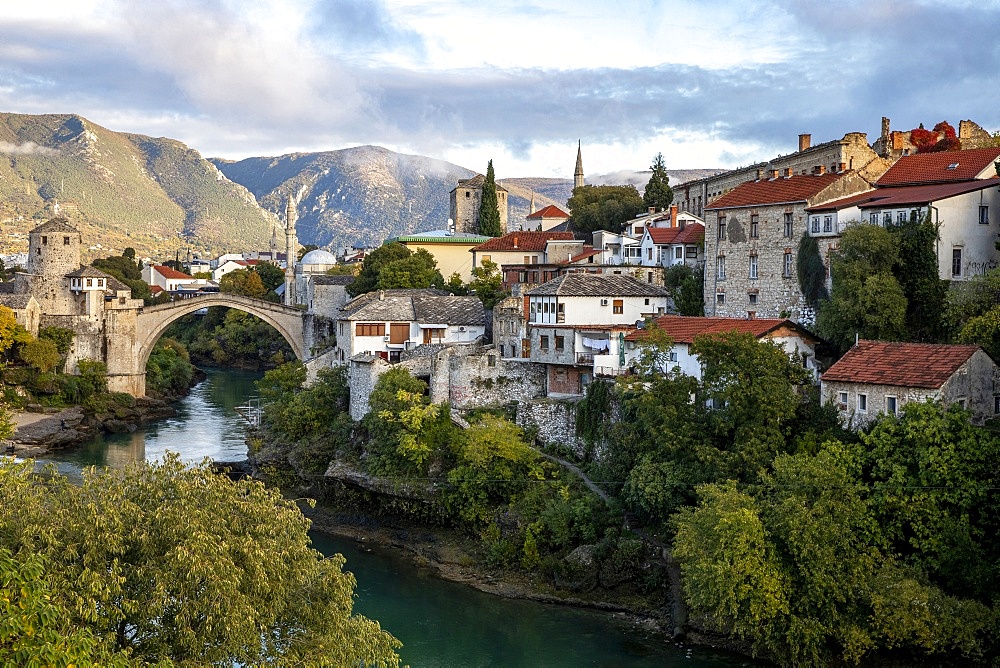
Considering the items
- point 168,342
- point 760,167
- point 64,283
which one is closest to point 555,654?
point 760,167

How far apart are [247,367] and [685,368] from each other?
175ft

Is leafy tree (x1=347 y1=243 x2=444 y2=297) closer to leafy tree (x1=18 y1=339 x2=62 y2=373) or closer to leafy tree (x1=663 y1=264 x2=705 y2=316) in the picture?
leafy tree (x1=663 y1=264 x2=705 y2=316)

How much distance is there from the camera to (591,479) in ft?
108

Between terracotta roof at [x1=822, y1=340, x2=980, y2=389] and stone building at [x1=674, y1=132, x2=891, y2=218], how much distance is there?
1165cm

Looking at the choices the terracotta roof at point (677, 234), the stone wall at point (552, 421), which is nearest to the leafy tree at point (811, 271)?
the terracotta roof at point (677, 234)

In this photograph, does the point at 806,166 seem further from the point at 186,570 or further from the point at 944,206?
the point at 186,570

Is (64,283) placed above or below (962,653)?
above

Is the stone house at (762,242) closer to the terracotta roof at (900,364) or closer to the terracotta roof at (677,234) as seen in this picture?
the terracotta roof at (677,234)

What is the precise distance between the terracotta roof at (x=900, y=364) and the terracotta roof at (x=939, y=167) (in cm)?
850

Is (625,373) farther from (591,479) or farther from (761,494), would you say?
(761,494)

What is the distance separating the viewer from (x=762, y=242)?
39.2 meters

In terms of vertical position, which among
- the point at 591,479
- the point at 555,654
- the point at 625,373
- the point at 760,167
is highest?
the point at 760,167

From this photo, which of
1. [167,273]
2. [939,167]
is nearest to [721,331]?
[939,167]

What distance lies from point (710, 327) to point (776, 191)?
7.29 meters
